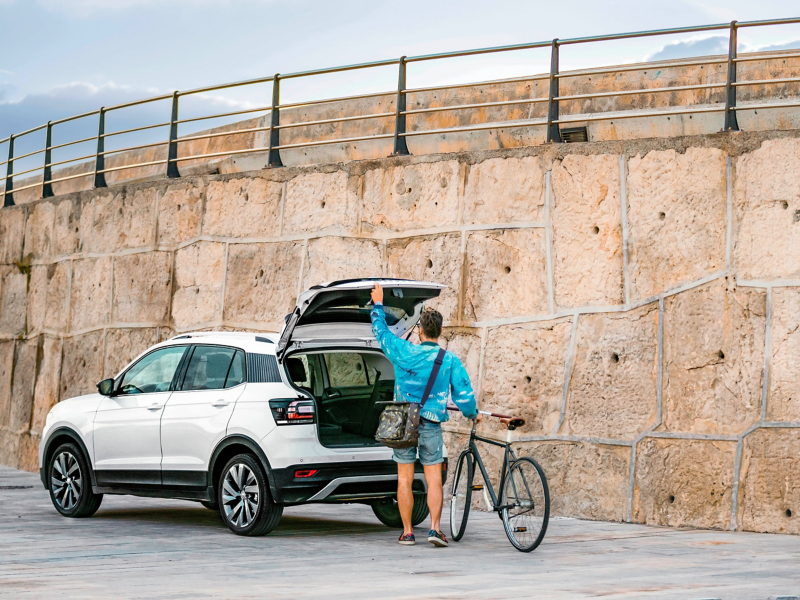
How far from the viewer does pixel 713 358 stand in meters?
10.4

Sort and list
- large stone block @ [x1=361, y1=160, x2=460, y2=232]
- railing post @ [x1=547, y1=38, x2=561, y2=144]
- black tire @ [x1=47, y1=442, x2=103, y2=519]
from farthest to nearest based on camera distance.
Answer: large stone block @ [x1=361, y1=160, x2=460, y2=232]
railing post @ [x1=547, y1=38, x2=561, y2=144]
black tire @ [x1=47, y1=442, x2=103, y2=519]

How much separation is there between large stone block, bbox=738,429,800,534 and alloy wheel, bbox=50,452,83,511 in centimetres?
585

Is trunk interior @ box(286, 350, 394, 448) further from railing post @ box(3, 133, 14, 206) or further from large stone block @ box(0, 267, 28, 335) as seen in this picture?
railing post @ box(3, 133, 14, 206)

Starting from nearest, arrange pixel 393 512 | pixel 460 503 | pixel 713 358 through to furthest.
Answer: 1. pixel 460 503
2. pixel 393 512
3. pixel 713 358

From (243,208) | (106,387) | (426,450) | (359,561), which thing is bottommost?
(359,561)

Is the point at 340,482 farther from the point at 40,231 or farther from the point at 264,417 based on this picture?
the point at 40,231

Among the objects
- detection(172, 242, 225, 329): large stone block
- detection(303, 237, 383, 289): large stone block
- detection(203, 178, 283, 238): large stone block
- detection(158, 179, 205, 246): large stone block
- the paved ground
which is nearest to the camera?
the paved ground

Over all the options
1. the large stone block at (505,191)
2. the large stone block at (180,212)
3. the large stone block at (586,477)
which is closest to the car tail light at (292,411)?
the large stone block at (586,477)

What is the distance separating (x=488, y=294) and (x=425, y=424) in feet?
11.4

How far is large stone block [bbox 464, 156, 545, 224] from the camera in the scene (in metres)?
11.7

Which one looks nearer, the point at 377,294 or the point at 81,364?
the point at 377,294

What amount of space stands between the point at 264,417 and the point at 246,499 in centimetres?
69

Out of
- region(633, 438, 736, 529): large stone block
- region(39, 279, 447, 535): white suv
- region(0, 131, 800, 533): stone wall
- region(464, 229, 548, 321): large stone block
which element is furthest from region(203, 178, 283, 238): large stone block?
region(633, 438, 736, 529): large stone block

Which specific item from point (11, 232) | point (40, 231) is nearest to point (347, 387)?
point (40, 231)
